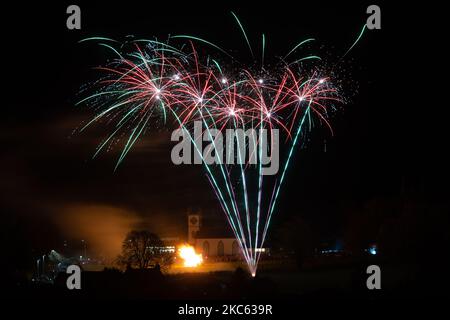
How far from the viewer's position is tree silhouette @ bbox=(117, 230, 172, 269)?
48.2 metres

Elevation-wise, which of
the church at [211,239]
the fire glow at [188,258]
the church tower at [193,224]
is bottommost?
the fire glow at [188,258]

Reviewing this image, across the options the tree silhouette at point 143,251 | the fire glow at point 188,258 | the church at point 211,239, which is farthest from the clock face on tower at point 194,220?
the tree silhouette at point 143,251

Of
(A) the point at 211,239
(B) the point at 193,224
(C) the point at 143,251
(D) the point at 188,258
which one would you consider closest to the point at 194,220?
(B) the point at 193,224

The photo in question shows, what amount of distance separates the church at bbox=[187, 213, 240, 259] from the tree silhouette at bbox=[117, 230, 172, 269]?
4266 cm

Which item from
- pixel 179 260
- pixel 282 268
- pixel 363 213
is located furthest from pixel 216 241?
pixel 282 268

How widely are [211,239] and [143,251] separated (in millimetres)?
47772

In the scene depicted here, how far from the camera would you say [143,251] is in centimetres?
4872

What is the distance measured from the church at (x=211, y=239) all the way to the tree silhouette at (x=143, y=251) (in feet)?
140

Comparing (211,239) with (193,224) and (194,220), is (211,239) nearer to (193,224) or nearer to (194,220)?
(193,224)

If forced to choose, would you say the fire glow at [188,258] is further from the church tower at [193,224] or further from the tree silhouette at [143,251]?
the church tower at [193,224]

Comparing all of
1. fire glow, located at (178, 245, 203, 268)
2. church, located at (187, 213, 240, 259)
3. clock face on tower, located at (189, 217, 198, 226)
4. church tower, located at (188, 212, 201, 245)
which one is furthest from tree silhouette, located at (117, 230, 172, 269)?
clock face on tower, located at (189, 217, 198, 226)

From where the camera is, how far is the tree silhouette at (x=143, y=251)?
48250 mm
